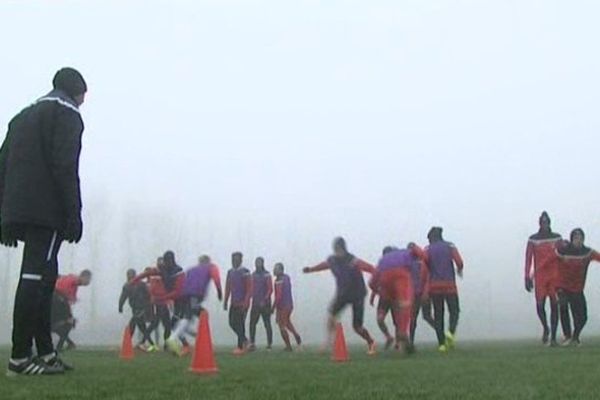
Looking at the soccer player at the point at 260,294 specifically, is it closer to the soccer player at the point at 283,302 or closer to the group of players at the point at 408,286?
the soccer player at the point at 283,302

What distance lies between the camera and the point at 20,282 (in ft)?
22.6

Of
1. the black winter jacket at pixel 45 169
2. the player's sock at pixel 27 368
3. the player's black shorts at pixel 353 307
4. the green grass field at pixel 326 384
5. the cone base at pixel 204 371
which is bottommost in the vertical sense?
the green grass field at pixel 326 384

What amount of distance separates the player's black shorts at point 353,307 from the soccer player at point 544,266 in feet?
9.76

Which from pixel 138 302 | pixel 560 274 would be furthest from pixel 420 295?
pixel 138 302

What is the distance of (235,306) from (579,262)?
803 centimetres

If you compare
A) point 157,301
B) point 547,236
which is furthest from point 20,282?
point 157,301

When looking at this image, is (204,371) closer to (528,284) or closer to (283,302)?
(528,284)

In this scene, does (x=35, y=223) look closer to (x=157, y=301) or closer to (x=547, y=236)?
(x=547, y=236)

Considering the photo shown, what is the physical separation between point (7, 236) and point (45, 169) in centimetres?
64

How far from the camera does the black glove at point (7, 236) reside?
698 cm

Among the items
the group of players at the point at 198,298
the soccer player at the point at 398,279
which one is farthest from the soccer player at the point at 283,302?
the soccer player at the point at 398,279

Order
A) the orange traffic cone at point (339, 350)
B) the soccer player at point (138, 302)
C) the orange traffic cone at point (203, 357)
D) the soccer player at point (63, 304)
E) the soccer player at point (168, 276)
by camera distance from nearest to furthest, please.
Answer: the orange traffic cone at point (203, 357)
the orange traffic cone at point (339, 350)
the soccer player at point (168, 276)
the soccer player at point (63, 304)
the soccer player at point (138, 302)

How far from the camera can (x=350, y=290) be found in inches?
580

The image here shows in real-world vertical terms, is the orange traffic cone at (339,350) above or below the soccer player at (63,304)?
below
